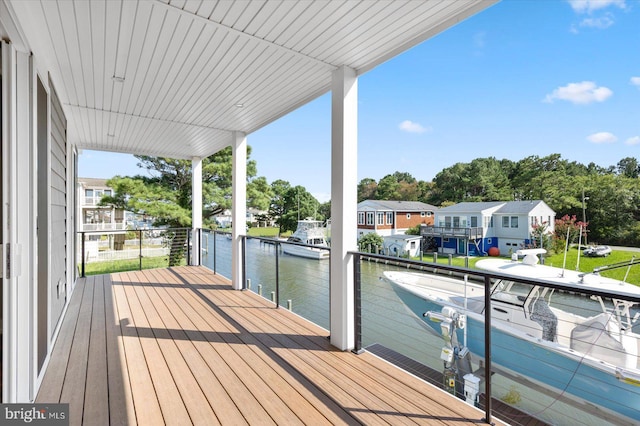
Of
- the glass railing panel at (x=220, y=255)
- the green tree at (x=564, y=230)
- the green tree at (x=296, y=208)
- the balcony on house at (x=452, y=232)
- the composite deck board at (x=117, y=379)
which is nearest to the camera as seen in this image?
the composite deck board at (x=117, y=379)

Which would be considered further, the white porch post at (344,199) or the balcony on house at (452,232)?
the balcony on house at (452,232)

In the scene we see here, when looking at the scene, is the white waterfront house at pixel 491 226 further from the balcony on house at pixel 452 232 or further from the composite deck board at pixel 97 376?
the composite deck board at pixel 97 376

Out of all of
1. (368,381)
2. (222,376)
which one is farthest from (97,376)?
(368,381)

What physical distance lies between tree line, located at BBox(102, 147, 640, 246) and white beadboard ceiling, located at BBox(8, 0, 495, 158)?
2.27 meters

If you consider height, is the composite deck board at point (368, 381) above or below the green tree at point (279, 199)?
below

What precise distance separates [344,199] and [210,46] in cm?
147

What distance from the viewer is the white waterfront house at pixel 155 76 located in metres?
1.50

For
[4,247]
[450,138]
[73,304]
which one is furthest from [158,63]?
[450,138]

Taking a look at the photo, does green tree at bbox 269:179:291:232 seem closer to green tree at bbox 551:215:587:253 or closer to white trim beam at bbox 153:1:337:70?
green tree at bbox 551:215:587:253

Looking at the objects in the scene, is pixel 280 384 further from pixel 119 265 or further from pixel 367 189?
pixel 367 189

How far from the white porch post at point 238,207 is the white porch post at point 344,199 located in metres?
2.15

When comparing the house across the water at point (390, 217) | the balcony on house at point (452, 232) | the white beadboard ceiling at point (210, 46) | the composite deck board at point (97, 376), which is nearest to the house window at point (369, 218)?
the house across the water at point (390, 217)

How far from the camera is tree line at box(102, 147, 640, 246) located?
31.6ft

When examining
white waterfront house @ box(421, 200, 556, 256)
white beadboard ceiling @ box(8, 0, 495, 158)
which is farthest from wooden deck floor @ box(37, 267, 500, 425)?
white waterfront house @ box(421, 200, 556, 256)
